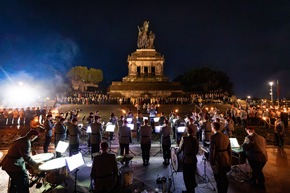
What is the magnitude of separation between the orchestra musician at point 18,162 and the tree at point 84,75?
2831 inches

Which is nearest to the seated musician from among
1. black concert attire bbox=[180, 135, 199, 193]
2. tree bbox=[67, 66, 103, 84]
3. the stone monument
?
black concert attire bbox=[180, 135, 199, 193]

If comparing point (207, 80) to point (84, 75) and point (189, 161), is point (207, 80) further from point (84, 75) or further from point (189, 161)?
point (189, 161)

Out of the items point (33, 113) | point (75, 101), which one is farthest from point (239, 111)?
point (75, 101)

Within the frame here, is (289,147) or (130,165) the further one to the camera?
(289,147)

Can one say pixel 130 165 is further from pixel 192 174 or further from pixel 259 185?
pixel 259 185

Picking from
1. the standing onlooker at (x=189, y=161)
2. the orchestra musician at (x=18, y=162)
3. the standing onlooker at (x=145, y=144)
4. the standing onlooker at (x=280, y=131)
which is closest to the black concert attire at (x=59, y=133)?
the standing onlooker at (x=145, y=144)

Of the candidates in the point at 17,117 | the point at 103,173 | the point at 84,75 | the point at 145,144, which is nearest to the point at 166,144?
the point at 145,144

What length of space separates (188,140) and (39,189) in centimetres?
509

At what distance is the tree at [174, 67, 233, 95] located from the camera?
6919 cm

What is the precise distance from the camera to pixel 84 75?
75.1 meters

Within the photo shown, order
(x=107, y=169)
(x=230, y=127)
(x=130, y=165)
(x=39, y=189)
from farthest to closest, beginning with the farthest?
(x=230, y=127) → (x=130, y=165) → (x=39, y=189) → (x=107, y=169)

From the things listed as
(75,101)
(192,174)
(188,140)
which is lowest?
(192,174)

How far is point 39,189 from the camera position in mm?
6703

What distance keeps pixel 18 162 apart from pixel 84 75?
72648 mm
